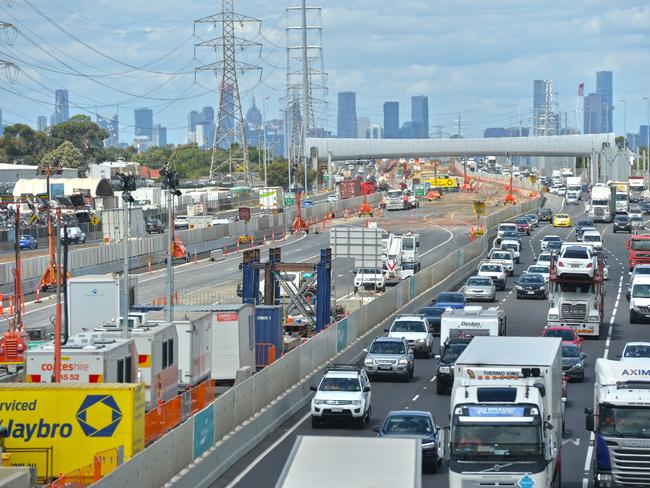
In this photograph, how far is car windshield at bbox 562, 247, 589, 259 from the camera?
54.7 metres

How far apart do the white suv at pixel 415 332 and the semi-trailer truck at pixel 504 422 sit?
957 inches

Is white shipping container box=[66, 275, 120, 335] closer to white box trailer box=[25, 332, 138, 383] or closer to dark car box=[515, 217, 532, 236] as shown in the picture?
white box trailer box=[25, 332, 138, 383]

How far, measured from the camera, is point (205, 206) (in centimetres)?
14250

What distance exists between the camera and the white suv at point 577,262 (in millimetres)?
53781

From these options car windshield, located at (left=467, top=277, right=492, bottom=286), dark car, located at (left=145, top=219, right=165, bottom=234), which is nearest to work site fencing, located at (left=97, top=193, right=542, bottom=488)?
car windshield, located at (left=467, top=277, right=492, bottom=286)

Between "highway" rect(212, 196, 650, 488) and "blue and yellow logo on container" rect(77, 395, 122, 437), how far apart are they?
4165 mm

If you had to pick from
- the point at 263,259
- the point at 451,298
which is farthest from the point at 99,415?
the point at 263,259

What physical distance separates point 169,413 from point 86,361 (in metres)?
2.06

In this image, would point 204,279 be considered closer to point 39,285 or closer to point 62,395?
point 39,285

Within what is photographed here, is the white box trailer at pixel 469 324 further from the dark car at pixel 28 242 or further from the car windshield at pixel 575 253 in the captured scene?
the dark car at pixel 28 242

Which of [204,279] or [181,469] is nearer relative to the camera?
[181,469]

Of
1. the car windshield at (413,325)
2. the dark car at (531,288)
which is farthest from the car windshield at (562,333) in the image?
the dark car at (531,288)

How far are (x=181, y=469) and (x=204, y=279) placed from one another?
53.3 m

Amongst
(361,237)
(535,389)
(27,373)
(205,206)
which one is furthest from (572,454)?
(205,206)
